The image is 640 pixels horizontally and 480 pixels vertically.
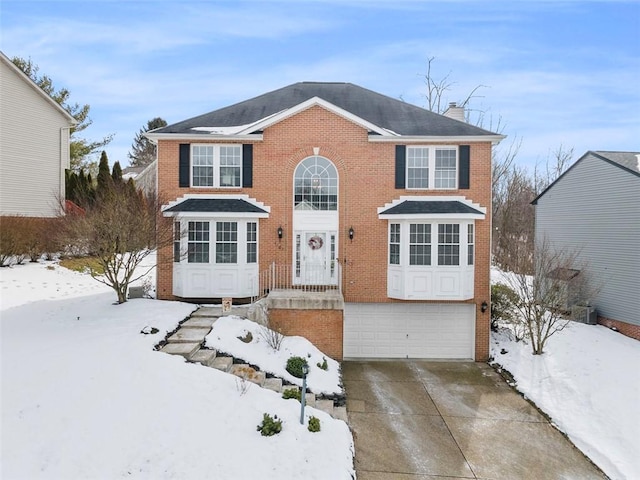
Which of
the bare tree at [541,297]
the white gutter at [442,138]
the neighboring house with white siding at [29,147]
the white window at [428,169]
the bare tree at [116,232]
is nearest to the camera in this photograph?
the bare tree at [116,232]

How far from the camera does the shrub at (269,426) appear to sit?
615 cm

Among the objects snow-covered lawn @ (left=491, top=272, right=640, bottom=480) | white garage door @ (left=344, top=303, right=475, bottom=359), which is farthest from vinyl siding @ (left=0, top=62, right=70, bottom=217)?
snow-covered lawn @ (left=491, top=272, right=640, bottom=480)

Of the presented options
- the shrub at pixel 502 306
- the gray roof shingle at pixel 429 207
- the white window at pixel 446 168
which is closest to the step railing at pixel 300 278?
the gray roof shingle at pixel 429 207

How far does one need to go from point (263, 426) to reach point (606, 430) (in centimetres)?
770

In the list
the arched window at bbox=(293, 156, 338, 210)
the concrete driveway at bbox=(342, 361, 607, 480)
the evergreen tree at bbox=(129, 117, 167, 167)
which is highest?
the evergreen tree at bbox=(129, 117, 167, 167)

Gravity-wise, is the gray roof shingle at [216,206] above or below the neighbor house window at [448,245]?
above

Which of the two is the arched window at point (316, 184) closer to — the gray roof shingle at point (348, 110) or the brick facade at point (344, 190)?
the brick facade at point (344, 190)

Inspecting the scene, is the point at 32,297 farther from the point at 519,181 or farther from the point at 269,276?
the point at 519,181

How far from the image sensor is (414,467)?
668cm

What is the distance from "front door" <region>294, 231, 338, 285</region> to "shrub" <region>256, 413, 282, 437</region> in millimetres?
6820

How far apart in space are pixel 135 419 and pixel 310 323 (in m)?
6.03

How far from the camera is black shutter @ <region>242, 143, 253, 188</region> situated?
12859 millimetres

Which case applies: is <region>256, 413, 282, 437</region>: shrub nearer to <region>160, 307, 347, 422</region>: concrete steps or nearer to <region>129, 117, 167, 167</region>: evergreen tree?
<region>160, 307, 347, 422</region>: concrete steps

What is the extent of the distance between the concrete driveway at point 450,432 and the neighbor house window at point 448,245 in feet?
11.9
